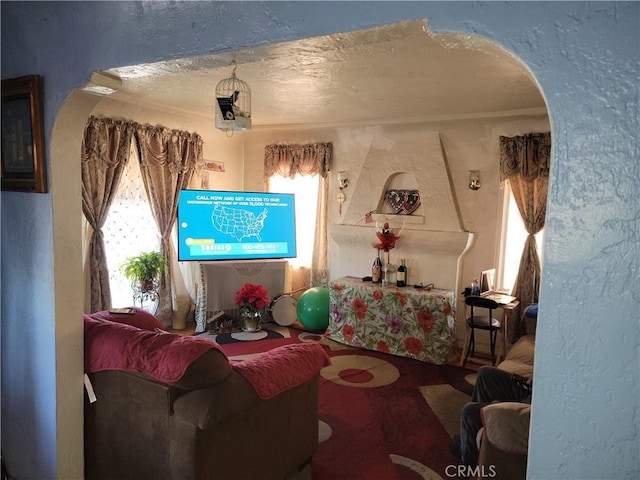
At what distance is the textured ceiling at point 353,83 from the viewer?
102 inches

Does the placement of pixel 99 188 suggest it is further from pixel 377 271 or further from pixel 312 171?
pixel 377 271

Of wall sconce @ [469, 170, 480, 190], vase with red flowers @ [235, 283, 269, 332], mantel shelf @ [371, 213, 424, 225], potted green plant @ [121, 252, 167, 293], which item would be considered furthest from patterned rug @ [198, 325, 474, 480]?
wall sconce @ [469, 170, 480, 190]

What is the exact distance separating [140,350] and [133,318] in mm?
670

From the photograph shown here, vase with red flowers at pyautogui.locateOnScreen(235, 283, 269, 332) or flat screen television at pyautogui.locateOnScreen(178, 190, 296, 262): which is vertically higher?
flat screen television at pyautogui.locateOnScreen(178, 190, 296, 262)

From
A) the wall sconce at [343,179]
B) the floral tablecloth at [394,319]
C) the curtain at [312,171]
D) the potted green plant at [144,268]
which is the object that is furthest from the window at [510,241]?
the potted green plant at [144,268]

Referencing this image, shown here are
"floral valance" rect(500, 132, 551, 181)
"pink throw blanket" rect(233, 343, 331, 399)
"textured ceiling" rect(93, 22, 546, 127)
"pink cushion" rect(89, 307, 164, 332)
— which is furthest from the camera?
"floral valance" rect(500, 132, 551, 181)

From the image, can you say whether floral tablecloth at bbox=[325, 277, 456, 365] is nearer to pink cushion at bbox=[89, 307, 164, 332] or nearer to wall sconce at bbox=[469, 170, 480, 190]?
wall sconce at bbox=[469, 170, 480, 190]

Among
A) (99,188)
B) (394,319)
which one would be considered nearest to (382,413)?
(394,319)

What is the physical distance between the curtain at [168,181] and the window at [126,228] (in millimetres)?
83

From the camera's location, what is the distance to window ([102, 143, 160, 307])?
450 cm

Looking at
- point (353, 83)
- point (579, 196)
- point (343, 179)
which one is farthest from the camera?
point (343, 179)

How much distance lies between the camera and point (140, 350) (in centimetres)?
197

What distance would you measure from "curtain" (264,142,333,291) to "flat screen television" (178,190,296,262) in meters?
0.33

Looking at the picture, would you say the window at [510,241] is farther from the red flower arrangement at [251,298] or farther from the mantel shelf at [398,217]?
the red flower arrangement at [251,298]
